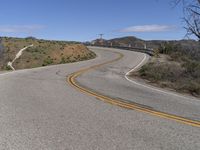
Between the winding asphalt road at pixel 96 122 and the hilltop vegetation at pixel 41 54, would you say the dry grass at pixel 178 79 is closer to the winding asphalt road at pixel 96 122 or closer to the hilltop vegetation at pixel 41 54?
the winding asphalt road at pixel 96 122

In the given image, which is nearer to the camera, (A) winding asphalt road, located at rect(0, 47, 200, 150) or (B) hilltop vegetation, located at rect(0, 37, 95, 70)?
(A) winding asphalt road, located at rect(0, 47, 200, 150)

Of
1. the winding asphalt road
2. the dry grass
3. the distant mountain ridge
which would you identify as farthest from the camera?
the distant mountain ridge

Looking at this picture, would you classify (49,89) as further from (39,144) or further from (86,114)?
(39,144)

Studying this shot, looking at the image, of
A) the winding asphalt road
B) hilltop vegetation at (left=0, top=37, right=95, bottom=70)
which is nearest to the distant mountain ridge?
hilltop vegetation at (left=0, top=37, right=95, bottom=70)

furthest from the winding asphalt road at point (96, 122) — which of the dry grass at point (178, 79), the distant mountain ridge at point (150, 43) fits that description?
the distant mountain ridge at point (150, 43)

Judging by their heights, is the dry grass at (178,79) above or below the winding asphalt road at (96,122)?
below

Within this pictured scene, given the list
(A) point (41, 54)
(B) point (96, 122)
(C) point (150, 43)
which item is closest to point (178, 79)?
(B) point (96, 122)

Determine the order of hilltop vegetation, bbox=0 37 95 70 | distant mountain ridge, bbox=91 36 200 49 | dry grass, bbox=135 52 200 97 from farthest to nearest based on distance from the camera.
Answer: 1. distant mountain ridge, bbox=91 36 200 49
2. hilltop vegetation, bbox=0 37 95 70
3. dry grass, bbox=135 52 200 97

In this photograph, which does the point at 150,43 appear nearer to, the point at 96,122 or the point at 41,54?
the point at 41,54

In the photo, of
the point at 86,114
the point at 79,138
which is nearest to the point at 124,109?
the point at 86,114

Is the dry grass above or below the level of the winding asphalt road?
below

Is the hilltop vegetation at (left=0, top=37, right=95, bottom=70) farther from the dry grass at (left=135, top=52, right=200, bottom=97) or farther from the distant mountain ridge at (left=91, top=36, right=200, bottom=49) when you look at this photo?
the dry grass at (left=135, top=52, right=200, bottom=97)

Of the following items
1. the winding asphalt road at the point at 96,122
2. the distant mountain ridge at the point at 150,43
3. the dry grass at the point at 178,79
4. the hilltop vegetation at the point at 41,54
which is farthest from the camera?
the distant mountain ridge at the point at 150,43

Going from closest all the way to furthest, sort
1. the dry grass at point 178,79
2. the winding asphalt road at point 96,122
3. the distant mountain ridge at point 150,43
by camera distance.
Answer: the winding asphalt road at point 96,122 < the dry grass at point 178,79 < the distant mountain ridge at point 150,43
